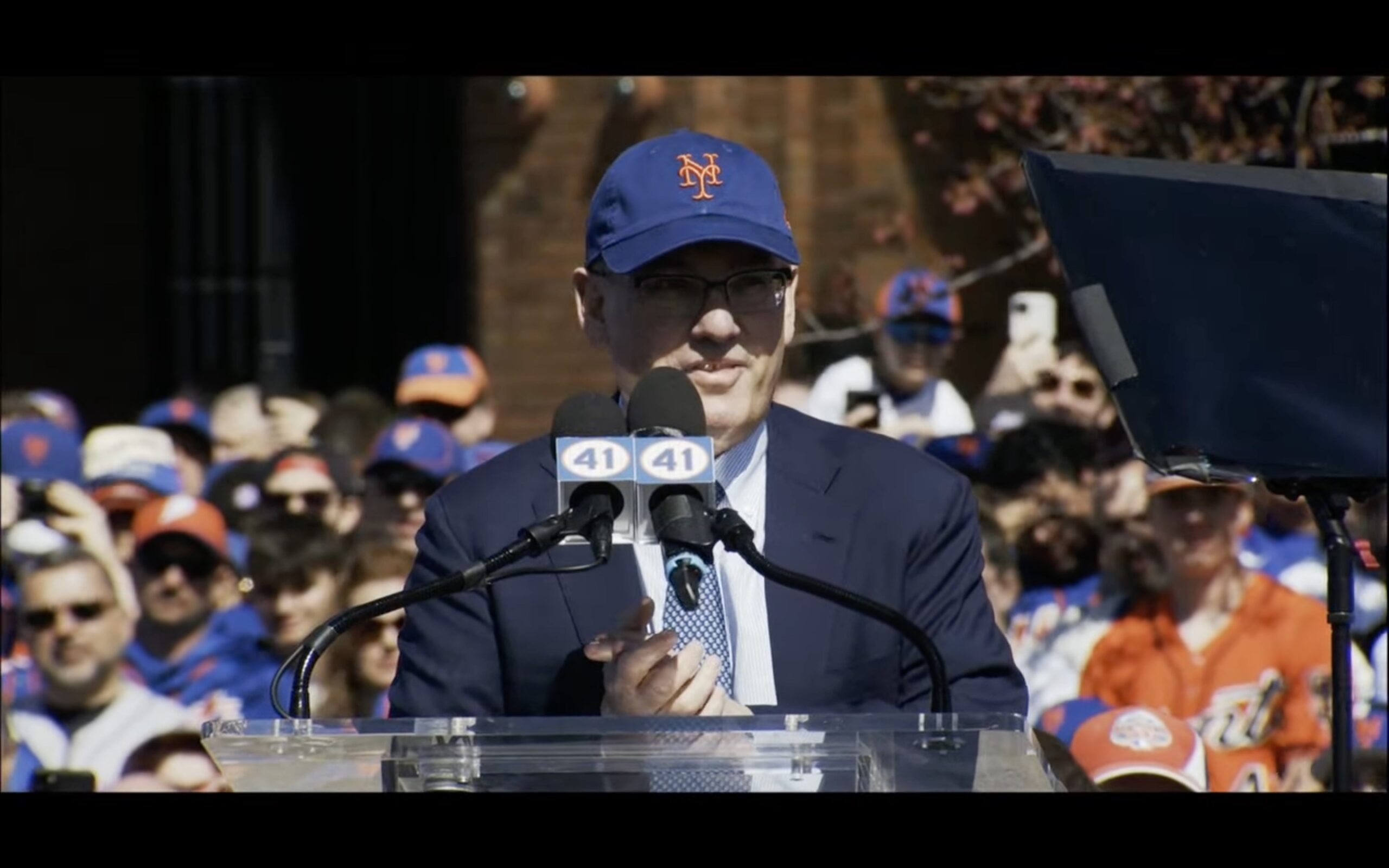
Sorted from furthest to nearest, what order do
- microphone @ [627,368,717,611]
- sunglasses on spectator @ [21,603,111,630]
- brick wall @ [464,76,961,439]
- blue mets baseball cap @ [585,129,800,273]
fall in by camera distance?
1. brick wall @ [464,76,961,439]
2. sunglasses on spectator @ [21,603,111,630]
3. blue mets baseball cap @ [585,129,800,273]
4. microphone @ [627,368,717,611]

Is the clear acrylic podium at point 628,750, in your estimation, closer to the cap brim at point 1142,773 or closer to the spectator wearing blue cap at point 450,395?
the cap brim at point 1142,773

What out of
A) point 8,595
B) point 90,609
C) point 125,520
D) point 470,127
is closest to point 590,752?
point 90,609

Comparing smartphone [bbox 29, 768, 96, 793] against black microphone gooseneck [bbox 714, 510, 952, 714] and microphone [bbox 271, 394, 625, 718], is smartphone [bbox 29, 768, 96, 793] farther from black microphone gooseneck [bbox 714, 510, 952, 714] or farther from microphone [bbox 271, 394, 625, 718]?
black microphone gooseneck [bbox 714, 510, 952, 714]

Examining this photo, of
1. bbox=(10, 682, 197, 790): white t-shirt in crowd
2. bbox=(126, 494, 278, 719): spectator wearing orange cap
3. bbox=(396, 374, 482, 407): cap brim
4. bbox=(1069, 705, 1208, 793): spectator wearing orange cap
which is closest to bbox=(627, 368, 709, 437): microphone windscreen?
bbox=(1069, 705, 1208, 793): spectator wearing orange cap

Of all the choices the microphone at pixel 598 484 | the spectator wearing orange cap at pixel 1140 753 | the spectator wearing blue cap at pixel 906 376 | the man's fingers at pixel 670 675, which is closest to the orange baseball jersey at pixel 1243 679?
the spectator wearing orange cap at pixel 1140 753

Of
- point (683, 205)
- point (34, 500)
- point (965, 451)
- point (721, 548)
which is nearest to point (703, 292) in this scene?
point (683, 205)

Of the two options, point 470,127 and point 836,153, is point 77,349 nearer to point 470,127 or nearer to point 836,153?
point 470,127

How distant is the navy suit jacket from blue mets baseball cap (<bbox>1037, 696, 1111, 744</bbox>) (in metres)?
2.35

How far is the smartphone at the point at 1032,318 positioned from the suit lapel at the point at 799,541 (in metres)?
4.82

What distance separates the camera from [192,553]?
299 inches

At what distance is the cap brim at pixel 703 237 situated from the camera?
371cm

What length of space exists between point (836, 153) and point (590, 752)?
7905 mm

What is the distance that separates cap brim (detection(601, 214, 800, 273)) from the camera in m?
3.71

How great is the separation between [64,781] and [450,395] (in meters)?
3.00
